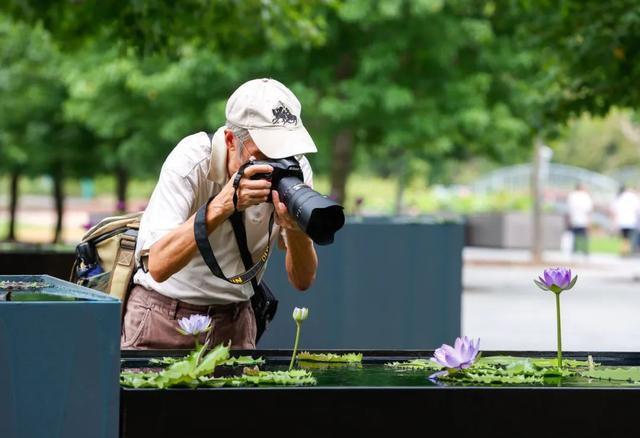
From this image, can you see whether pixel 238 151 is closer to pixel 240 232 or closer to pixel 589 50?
pixel 240 232

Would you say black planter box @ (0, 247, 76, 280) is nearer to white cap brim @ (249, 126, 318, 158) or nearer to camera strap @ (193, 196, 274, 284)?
camera strap @ (193, 196, 274, 284)

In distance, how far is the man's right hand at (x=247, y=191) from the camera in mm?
3691

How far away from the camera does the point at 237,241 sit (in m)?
4.30

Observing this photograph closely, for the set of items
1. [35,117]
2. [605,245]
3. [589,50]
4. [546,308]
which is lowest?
[546,308]

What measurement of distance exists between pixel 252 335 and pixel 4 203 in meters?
80.4

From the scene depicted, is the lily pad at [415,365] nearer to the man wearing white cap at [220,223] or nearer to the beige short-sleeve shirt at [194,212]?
the man wearing white cap at [220,223]

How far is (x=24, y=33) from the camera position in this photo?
33156 mm

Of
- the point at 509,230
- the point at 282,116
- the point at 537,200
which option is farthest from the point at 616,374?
the point at 509,230

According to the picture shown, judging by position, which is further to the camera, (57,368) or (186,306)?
(186,306)

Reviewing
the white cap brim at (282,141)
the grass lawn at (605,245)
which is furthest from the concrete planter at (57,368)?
the grass lawn at (605,245)

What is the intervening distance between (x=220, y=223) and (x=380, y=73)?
21985 millimetres

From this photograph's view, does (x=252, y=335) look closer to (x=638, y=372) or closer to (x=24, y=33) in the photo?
(x=638, y=372)

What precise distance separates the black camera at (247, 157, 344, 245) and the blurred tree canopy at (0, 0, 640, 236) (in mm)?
11579

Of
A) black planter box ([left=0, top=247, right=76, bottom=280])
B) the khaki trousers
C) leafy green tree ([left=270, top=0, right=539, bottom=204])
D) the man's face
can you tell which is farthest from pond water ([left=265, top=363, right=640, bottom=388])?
leafy green tree ([left=270, top=0, right=539, bottom=204])
